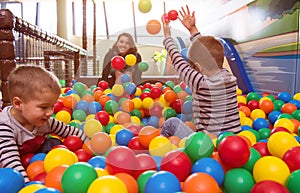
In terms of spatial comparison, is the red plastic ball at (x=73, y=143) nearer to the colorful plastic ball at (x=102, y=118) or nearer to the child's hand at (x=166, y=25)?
the colorful plastic ball at (x=102, y=118)

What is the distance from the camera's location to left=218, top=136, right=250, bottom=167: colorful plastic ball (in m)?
0.81

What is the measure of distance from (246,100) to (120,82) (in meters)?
0.77

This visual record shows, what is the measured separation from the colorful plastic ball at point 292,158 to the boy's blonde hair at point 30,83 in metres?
0.70

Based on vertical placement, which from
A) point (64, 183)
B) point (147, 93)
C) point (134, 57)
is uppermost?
point (134, 57)

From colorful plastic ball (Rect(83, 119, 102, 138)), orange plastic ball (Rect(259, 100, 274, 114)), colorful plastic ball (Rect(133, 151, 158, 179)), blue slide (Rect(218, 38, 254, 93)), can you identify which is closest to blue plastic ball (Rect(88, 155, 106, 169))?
colorful plastic ball (Rect(133, 151, 158, 179))

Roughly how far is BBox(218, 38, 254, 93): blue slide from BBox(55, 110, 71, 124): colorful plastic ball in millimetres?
1458

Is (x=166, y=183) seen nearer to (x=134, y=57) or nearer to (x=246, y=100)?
(x=134, y=57)

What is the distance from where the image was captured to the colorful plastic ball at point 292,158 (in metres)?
0.84

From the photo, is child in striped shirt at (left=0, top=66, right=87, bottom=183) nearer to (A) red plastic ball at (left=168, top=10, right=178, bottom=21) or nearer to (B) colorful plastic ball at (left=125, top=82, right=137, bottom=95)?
(A) red plastic ball at (left=168, top=10, right=178, bottom=21)

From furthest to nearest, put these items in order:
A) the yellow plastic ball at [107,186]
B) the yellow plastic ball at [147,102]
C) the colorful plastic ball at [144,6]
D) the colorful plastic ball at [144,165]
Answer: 1. the yellow plastic ball at [147,102]
2. the colorful plastic ball at [144,6]
3. the colorful plastic ball at [144,165]
4. the yellow plastic ball at [107,186]

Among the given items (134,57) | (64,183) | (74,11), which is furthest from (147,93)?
(74,11)

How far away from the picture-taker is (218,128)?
4.23ft

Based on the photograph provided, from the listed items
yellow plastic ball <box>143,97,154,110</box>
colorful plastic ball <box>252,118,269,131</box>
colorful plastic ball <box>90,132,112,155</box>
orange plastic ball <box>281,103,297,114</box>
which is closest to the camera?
colorful plastic ball <box>90,132,112,155</box>

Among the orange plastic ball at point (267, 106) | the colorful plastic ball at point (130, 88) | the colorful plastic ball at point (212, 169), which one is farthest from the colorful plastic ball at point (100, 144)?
the orange plastic ball at point (267, 106)
